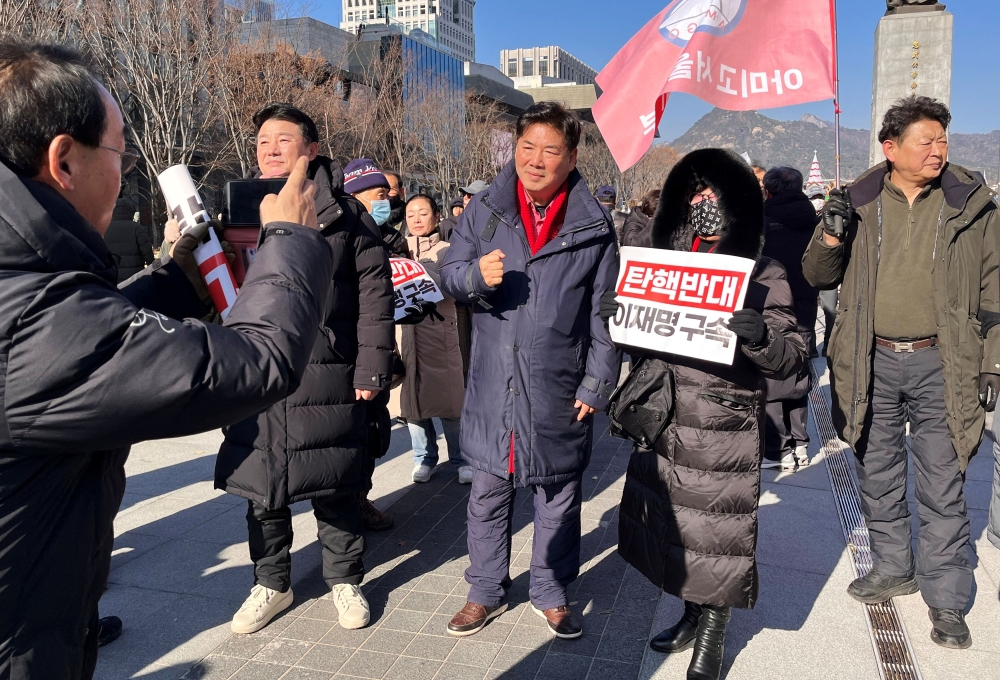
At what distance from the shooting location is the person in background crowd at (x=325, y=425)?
3.46 metres

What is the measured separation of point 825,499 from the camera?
526cm

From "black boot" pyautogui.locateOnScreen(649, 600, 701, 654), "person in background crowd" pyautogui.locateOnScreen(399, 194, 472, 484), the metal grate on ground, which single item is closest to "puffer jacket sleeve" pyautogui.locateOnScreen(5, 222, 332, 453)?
"black boot" pyautogui.locateOnScreen(649, 600, 701, 654)

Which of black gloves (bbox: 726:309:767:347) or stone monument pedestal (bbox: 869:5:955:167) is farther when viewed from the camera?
stone monument pedestal (bbox: 869:5:955:167)

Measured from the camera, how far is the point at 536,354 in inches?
135

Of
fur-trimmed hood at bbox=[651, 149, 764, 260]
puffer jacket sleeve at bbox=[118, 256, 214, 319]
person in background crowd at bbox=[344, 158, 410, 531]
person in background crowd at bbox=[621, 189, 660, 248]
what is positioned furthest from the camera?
person in background crowd at bbox=[621, 189, 660, 248]

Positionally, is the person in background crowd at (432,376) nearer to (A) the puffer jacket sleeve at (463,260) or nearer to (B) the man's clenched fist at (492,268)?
(A) the puffer jacket sleeve at (463,260)

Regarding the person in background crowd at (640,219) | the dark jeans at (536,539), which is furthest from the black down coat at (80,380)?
the person in background crowd at (640,219)

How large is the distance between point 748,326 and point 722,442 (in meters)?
0.50

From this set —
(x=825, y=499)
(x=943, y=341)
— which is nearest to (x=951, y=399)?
(x=943, y=341)

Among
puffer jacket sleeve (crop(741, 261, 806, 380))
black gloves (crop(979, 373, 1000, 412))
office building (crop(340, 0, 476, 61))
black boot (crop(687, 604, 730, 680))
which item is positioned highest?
office building (crop(340, 0, 476, 61))

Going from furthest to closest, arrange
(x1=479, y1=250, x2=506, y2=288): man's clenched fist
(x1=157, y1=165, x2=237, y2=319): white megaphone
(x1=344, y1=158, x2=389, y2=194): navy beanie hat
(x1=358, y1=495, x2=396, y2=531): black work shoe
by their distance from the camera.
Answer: (x1=344, y1=158, x2=389, y2=194): navy beanie hat
(x1=358, y1=495, x2=396, y2=531): black work shoe
(x1=479, y1=250, x2=506, y2=288): man's clenched fist
(x1=157, y1=165, x2=237, y2=319): white megaphone

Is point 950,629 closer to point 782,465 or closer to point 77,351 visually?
point 782,465

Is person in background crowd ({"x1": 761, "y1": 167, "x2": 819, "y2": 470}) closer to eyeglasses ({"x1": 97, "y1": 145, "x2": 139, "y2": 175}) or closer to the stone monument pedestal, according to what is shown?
the stone monument pedestal

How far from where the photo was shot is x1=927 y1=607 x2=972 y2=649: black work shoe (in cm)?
340
